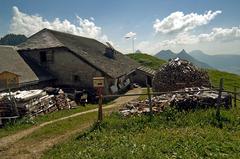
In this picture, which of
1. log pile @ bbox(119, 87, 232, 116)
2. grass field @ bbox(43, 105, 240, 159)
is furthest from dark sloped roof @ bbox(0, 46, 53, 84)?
grass field @ bbox(43, 105, 240, 159)

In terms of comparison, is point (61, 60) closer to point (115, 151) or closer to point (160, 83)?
point (160, 83)

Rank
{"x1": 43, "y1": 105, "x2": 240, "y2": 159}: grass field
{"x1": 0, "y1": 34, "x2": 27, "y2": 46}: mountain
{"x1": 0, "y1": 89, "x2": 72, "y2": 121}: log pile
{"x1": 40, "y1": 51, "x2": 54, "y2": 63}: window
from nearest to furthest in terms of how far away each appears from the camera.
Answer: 1. {"x1": 43, "y1": 105, "x2": 240, "y2": 159}: grass field
2. {"x1": 0, "y1": 89, "x2": 72, "y2": 121}: log pile
3. {"x1": 40, "y1": 51, "x2": 54, "y2": 63}: window
4. {"x1": 0, "y1": 34, "x2": 27, "y2": 46}: mountain

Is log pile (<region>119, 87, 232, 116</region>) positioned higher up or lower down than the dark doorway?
lower down

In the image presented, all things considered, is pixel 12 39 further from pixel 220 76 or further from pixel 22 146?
pixel 22 146

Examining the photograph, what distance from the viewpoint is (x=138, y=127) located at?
42.6 feet

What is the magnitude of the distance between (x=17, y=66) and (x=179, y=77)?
15.7 m

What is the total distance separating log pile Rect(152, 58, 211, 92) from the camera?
24.8 meters

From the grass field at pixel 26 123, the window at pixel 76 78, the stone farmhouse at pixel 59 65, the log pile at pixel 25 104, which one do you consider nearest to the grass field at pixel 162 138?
the grass field at pixel 26 123

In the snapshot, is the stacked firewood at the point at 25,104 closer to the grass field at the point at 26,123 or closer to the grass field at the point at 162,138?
the grass field at the point at 26,123

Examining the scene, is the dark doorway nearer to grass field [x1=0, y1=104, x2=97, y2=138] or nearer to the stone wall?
the stone wall

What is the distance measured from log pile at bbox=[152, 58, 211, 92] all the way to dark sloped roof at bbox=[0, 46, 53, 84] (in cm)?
1182

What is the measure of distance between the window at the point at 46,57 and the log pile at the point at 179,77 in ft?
42.0

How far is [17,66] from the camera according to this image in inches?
1158

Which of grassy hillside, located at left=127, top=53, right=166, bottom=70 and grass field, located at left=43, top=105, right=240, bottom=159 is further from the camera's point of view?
grassy hillside, located at left=127, top=53, right=166, bottom=70
